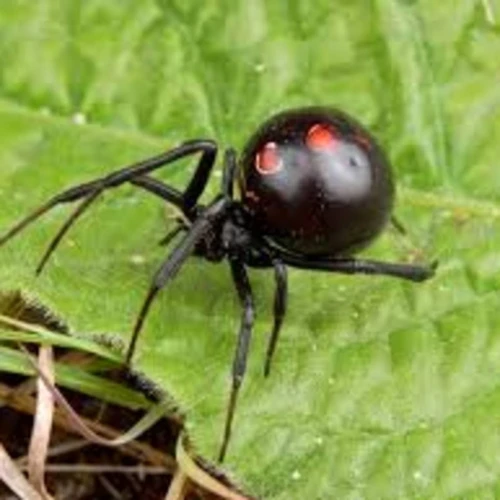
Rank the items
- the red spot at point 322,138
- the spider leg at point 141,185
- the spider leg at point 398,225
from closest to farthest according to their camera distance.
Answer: the red spot at point 322,138
the spider leg at point 141,185
the spider leg at point 398,225

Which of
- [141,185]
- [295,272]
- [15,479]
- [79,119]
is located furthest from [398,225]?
[15,479]

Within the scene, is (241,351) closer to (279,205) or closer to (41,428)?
(279,205)

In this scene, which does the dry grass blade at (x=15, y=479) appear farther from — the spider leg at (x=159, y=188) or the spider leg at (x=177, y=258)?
the spider leg at (x=159, y=188)

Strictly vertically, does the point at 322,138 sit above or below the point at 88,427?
above

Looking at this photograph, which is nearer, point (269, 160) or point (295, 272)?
point (269, 160)

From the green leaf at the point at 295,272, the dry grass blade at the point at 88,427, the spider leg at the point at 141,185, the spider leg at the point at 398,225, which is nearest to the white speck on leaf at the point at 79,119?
the green leaf at the point at 295,272
